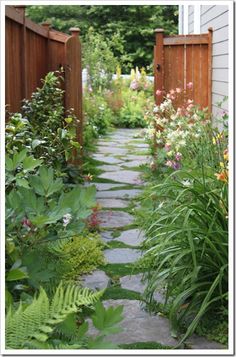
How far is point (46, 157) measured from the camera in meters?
4.02

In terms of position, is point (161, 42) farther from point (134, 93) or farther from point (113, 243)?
point (134, 93)

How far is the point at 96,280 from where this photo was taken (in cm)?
324

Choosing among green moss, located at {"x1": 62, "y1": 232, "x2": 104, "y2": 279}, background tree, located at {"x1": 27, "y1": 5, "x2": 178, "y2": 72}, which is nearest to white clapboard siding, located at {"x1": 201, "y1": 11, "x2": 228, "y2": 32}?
green moss, located at {"x1": 62, "y1": 232, "x2": 104, "y2": 279}

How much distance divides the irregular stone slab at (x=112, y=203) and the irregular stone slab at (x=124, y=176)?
788mm

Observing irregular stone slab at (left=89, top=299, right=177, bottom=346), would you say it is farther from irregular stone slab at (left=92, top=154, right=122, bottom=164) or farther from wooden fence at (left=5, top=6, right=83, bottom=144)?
irregular stone slab at (left=92, top=154, right=122, bottom=164)

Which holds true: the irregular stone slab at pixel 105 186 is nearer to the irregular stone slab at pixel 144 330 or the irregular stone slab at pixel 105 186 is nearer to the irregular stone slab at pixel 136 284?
the irregular stone slab at pixel 136 284

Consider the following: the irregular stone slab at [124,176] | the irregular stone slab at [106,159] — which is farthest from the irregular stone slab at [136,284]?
the irregular stone slab at [106,159]

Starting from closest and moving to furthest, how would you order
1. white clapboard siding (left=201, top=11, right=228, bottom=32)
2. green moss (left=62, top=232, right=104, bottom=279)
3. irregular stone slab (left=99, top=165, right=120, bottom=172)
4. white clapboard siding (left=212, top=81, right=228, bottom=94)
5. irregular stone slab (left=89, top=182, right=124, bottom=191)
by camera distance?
green moss (left=62, top=232, right=104, bottom=279) < white clapboard siding (left=201, top=11, right=228, bottom=32) < white clapboard siding (left=212, top=81, right=228, bottom=94) < irregular stone slab (left=89, top=182, right=124, bottom=191) < irregular stone slab (left=99, top=165, right=120, bottom=172)

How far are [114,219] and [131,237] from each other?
1.79 ft

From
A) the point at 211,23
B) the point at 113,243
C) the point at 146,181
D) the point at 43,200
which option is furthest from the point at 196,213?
the point at 211,23

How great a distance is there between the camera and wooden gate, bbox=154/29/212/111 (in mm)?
6488

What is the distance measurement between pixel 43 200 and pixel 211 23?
445 centimetres

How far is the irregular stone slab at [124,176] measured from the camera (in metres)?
6.16

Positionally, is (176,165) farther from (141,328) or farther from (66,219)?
(141,328)
